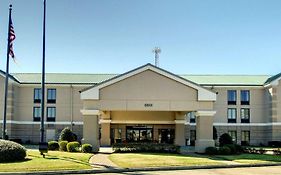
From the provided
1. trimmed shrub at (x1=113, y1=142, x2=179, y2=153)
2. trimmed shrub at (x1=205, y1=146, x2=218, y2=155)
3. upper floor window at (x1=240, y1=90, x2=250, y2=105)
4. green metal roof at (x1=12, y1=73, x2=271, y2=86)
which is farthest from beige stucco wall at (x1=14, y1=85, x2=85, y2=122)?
trimmed shrub at (x1=205, y1=146, x2=218, y2=155)

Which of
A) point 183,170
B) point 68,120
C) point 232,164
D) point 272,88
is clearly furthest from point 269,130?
point 183,170

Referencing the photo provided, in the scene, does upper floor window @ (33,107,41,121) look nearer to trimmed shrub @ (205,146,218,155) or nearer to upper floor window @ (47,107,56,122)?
upper floor window @ (47,107,56,122)

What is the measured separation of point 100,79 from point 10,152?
3213 cm

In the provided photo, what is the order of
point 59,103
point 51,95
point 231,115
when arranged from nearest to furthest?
1. point 59,103
2. point 51,95
3. point 231,115

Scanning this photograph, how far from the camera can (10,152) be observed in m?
24.0

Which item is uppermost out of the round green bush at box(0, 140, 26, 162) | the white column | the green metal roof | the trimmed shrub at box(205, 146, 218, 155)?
the green metal roof

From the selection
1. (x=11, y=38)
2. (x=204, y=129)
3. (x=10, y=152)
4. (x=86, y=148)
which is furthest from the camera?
(x=204, y=129)

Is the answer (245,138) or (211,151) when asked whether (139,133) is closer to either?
(245,138)

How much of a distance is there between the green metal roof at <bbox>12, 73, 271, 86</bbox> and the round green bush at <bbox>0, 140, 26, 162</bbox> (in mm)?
28706

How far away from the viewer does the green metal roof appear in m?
53.9

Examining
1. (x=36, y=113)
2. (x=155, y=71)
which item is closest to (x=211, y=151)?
(x=155, y=71)

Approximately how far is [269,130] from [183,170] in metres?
32.3

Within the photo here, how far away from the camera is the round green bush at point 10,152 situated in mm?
23719

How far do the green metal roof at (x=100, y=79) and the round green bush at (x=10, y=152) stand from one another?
94.2ft
